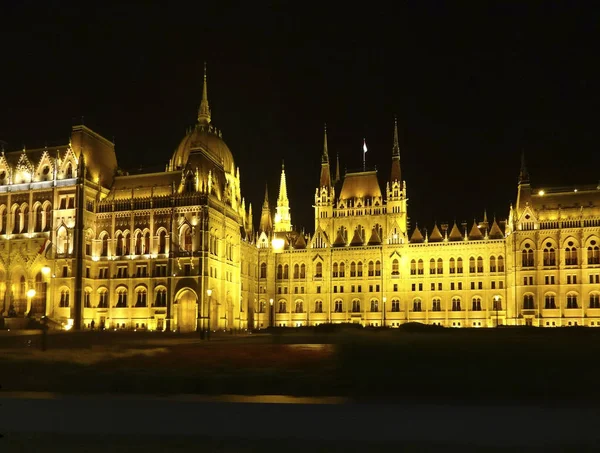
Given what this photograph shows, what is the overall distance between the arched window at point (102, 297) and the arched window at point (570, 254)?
63.4m

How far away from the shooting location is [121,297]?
8644 cm

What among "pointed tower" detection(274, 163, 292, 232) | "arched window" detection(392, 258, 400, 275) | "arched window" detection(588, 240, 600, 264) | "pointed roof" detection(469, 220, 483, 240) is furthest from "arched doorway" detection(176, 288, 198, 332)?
"pointed tower" detection(274, 163, 292, 232)

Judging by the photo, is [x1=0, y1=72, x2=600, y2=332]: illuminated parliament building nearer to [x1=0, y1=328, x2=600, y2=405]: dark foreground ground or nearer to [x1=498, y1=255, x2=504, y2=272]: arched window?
[x1=498, y1=255, x2=504, y2=272]: arched window

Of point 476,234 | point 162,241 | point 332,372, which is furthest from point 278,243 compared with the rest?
point 332,372

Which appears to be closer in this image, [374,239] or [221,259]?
[221,259]

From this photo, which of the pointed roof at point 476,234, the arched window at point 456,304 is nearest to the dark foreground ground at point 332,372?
the arched window at point 456,304

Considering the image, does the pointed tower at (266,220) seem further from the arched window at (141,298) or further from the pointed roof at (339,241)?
the arched window at (141,298)

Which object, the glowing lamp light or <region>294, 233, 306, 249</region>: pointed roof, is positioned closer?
<region>294, 233, 306, 249</region>: pointed roof

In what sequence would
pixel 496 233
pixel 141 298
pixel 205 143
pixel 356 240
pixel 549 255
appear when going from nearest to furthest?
pixel 141 298 < pixel 549 255 < pixel 496 233 < pixel 205 143 < pixel 356 240

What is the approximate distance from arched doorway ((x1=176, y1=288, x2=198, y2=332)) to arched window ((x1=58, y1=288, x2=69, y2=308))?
14230 millimetres

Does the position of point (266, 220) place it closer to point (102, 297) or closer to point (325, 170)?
point (325, 170)

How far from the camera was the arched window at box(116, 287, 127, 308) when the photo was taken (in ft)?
282

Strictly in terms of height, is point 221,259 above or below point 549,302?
above

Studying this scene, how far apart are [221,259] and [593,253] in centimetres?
5177
